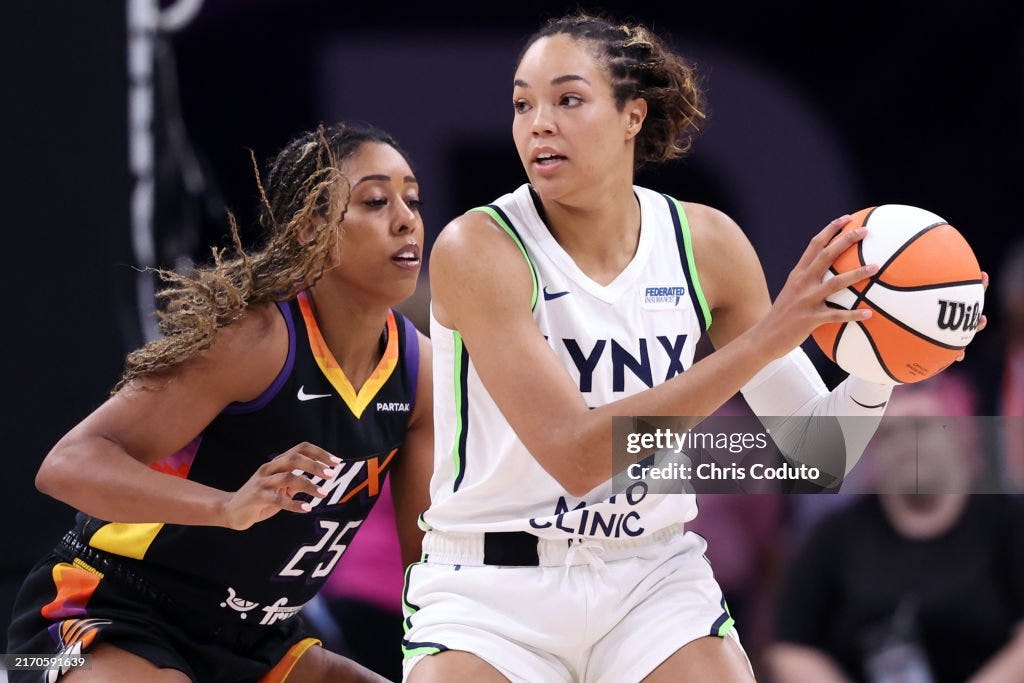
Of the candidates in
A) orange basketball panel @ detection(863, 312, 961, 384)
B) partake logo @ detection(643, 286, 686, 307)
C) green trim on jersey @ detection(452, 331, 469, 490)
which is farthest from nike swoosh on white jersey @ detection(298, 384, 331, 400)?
orange basketball panel @ detection(863, 312, 961, 384)

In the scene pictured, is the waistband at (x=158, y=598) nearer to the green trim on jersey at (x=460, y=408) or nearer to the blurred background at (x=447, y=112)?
the green trim on jersey at (x=460, y=408)

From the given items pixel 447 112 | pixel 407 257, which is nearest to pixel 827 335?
pixel 407 257

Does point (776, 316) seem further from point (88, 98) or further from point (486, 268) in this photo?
point (88, 98)

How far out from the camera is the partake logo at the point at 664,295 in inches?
115

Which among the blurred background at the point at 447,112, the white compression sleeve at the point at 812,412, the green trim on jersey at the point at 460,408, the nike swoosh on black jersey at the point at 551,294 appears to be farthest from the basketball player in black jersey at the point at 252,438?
the blurred background at the point at 447,112

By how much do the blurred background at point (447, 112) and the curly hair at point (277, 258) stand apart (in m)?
1.58

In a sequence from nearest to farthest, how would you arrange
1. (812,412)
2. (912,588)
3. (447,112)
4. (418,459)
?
1. (812,412)
2. (418,459)
3. (912,588)
4. (447,112)

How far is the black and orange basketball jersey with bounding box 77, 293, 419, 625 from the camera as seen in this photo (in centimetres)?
325

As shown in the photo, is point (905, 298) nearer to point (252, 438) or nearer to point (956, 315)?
point (956, 315)

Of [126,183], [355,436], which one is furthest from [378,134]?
[126,183]

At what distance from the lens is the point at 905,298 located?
2.63 m

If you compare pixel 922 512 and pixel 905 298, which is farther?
pixel 922 512

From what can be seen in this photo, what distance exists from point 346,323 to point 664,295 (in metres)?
→ 0.86

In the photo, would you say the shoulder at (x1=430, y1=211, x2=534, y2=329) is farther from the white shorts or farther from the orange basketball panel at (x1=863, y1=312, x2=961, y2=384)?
the orange basketball panel at (x1=863, y1=312, x2=961, y2=384)
